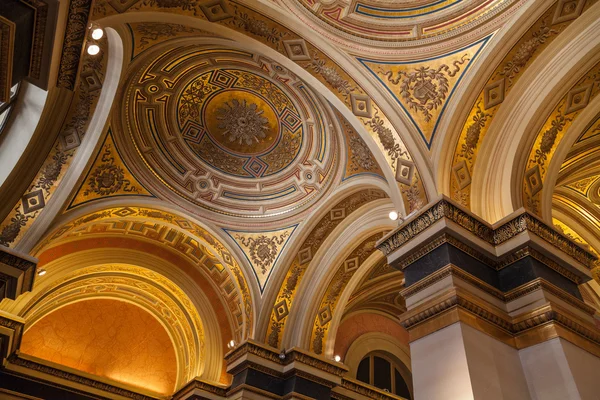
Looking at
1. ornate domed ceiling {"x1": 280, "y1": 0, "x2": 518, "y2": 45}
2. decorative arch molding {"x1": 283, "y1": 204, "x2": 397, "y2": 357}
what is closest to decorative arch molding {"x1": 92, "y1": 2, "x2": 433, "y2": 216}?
ornate domed ceiling {"x1": 280, "y1": 0, "x2": 518, "y2": 45}

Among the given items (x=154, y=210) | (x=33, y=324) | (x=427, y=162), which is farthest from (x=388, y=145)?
(x=33, y=324)

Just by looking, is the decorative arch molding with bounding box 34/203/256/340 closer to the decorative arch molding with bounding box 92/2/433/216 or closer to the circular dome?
the circular dome

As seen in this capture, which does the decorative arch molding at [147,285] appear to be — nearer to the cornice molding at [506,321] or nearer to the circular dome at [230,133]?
the circular dome at [230,133]

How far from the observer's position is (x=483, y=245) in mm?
4984

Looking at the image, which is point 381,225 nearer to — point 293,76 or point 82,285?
point 293,76

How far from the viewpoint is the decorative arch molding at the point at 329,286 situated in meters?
8.55

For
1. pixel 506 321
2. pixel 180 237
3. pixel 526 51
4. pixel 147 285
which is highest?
pixel 180 237

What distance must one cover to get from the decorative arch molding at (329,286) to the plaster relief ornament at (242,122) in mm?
2288

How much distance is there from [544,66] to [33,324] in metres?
Result: 10.2

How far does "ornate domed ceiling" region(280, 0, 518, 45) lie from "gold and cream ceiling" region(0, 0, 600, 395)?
2 cm

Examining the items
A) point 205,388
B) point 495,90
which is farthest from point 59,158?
point 495,90

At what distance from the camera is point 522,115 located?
5.67 meters

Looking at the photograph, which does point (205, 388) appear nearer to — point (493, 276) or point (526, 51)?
point (493, 276)

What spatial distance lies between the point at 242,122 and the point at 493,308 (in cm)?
536
